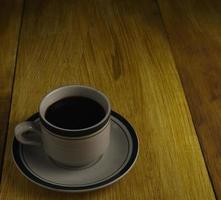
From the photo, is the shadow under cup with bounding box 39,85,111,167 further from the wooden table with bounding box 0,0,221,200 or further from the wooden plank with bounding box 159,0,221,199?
the wooden plank with bounding box 159,0,221,199

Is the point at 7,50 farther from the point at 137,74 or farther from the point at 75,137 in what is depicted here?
the point at 75,137

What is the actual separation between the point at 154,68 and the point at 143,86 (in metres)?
0.07

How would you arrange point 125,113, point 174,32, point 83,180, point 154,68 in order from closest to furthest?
point 83,180 < point 125,113 < point 154,68 < point 174,32

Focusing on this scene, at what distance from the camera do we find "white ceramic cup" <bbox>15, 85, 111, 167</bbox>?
23.7 inches

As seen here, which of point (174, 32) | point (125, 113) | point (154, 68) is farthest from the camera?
point (174, 32)

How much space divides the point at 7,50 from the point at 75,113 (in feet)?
1.16

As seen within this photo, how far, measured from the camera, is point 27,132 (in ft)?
2.17

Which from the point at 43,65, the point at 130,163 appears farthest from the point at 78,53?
the point at 130,163

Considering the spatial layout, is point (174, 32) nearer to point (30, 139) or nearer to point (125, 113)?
point (125, 113)

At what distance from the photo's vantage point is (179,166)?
68 centimetres

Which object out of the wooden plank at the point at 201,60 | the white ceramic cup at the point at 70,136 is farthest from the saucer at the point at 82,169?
the wooden plank at the point at 201,60

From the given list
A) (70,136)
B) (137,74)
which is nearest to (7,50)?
(137,74)

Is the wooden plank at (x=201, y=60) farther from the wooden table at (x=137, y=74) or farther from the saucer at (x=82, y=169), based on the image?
the saucer at (x=82, y=169)

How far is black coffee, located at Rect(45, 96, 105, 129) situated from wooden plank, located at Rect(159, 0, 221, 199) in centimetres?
20
